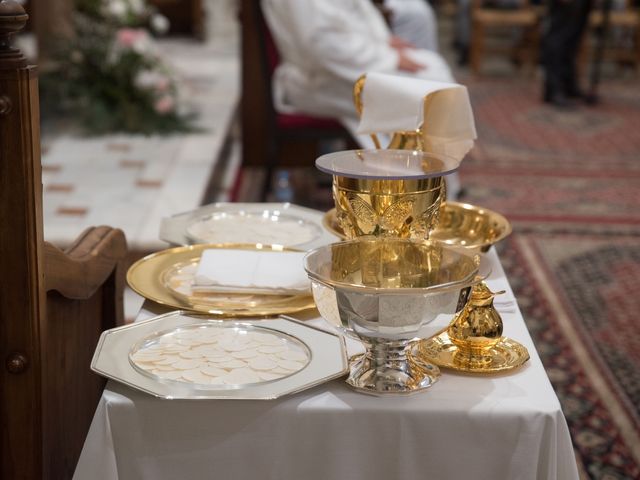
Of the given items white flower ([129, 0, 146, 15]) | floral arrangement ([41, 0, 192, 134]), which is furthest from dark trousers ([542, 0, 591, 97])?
white flower ([129, 0, 146, 15])

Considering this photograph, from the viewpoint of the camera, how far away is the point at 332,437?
54.3 inches

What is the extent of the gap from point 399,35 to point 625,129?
6.90ft

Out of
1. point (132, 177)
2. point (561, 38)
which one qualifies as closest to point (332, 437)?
point (132, 177)

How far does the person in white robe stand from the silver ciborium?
2728 mm

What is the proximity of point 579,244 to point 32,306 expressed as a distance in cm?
366

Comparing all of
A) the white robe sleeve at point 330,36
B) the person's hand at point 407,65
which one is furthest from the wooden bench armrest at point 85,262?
the person's hand at point 407,65

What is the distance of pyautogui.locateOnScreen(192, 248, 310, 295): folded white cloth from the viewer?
5.65 feet

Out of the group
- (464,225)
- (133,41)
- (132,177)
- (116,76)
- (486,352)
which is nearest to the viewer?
(486,352)

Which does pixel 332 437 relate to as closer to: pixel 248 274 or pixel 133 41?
pixel 248 274

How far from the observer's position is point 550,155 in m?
6.53

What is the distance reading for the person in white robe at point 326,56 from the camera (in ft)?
14.3

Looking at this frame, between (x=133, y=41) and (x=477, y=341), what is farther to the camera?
(x=133, y=41)

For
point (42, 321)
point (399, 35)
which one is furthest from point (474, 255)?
point (399, 35)

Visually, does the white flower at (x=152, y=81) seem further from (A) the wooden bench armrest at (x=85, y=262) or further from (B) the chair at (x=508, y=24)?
(B) the chair at (x=508, y=24)
